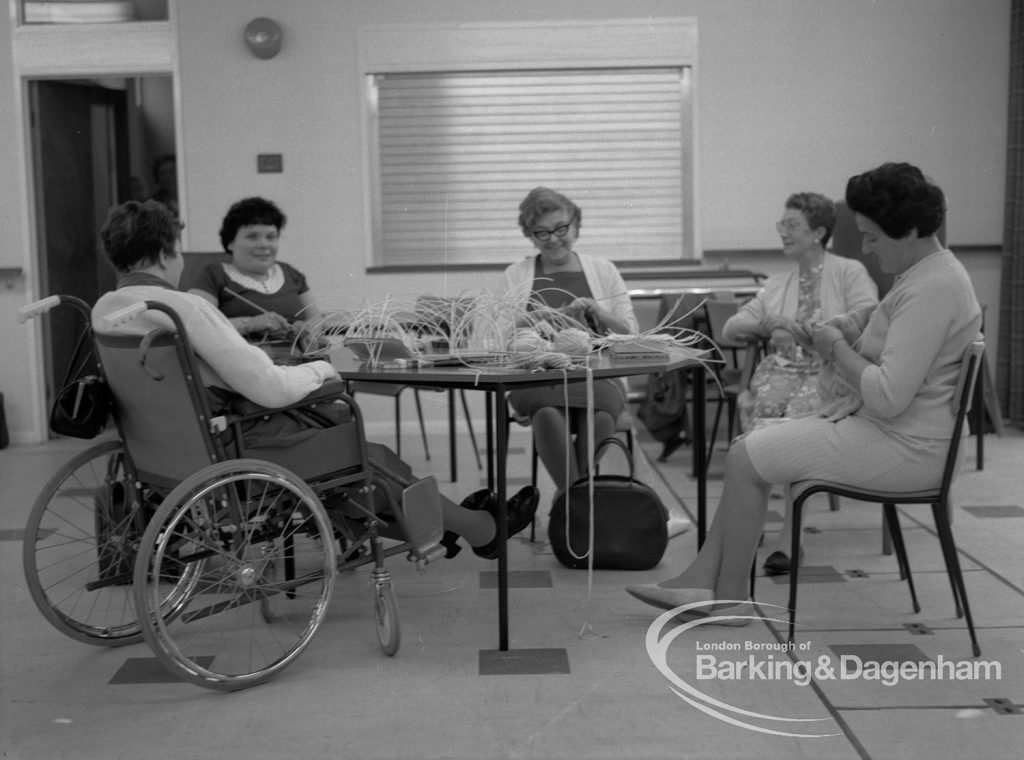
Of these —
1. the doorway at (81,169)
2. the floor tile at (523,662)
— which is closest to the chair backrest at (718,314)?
the floor tile at (523,662)

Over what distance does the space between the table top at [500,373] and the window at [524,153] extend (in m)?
3.37

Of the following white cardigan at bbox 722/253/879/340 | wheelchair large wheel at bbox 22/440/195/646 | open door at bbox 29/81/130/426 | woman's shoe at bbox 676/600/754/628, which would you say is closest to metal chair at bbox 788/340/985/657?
woman's shoe at bbox 676/600/754/628

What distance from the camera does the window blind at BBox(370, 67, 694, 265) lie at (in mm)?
6496

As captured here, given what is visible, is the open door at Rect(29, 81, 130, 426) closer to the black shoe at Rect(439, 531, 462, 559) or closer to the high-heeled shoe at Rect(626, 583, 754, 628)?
the black shoe at Rect(439, 531, 462, 559)

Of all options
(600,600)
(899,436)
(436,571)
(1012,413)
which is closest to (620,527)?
(600,600)

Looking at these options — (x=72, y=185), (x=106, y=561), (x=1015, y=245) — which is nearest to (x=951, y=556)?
(x=106, y=561)

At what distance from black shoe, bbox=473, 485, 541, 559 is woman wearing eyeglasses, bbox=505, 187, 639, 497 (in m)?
0.21

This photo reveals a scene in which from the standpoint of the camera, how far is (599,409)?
13.0 feet

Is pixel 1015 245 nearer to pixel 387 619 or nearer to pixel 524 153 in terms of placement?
pixel 524 153

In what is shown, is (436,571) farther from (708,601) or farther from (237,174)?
(237,174)

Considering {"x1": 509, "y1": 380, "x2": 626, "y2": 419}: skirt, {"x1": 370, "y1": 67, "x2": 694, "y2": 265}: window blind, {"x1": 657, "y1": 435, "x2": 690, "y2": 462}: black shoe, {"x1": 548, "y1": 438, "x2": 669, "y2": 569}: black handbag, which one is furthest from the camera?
{"x1": 370, "y1": 67, "x2": 694, "y2": 265}: window blind

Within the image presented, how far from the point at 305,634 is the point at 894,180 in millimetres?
1658

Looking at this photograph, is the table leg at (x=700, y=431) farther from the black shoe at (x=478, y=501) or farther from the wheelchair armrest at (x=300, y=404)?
the wheelchair armrest at (x=300, y=404)

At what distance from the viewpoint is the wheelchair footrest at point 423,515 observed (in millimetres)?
2924
